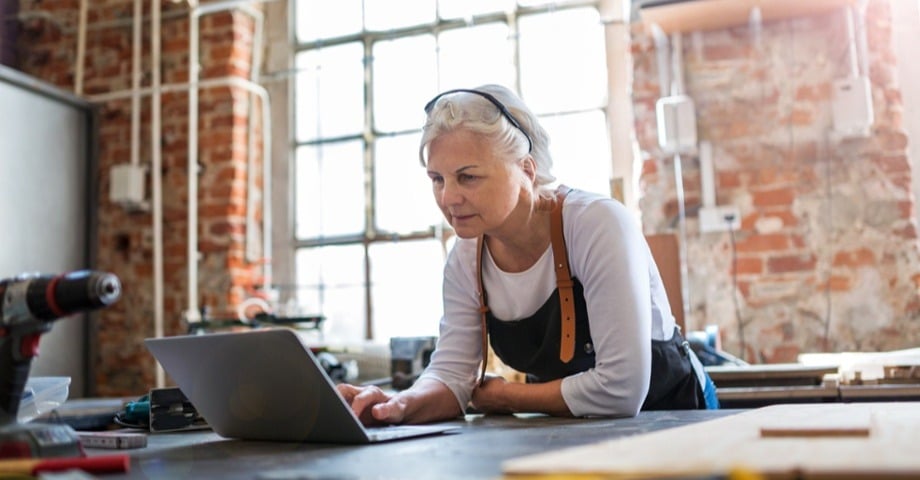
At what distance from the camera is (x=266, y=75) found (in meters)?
4.38

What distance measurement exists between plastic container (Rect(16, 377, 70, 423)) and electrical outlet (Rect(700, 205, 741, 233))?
245 centimetres

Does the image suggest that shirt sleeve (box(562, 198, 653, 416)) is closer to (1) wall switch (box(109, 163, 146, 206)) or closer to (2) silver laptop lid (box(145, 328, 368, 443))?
(2) silver laptop lid (box(145, 328, 368, 443))

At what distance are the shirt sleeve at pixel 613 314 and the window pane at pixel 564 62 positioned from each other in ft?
7.25

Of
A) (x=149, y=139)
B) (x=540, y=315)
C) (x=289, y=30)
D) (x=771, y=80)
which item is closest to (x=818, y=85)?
(x=771, y=80)

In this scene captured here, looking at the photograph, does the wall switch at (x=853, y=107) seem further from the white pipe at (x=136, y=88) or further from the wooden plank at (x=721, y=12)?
the white pipe at (x=136, y=88)

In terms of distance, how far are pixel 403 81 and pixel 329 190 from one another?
1.94ft

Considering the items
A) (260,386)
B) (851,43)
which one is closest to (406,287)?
(851,43)

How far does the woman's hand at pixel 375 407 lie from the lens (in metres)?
1.60

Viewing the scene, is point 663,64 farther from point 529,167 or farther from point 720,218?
point 529,167

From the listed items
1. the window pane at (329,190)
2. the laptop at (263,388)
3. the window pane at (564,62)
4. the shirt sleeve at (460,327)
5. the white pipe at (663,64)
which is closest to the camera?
the laptop at (263,388)

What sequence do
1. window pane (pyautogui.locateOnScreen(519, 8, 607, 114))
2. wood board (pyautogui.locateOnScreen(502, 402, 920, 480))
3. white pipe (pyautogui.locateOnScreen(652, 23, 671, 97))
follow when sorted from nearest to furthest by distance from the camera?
wood board (pyautogui.locateOnScreen(502, 402, 920, 480)) < white pipe (pyautogui.locateOnScreen(652, 23, 671, 97)) < window pane (pyautogui.locateOnScreen(519, 8, 607, 114))

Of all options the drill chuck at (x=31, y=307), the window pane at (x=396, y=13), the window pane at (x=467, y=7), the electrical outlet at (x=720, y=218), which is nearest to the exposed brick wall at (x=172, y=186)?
the window pane at (x=396, y=13)

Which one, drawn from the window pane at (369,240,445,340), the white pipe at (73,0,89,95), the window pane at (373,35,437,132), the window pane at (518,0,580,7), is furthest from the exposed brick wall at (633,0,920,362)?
the white pipe at (73,0,89,95)

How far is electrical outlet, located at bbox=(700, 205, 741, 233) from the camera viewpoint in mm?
3371
